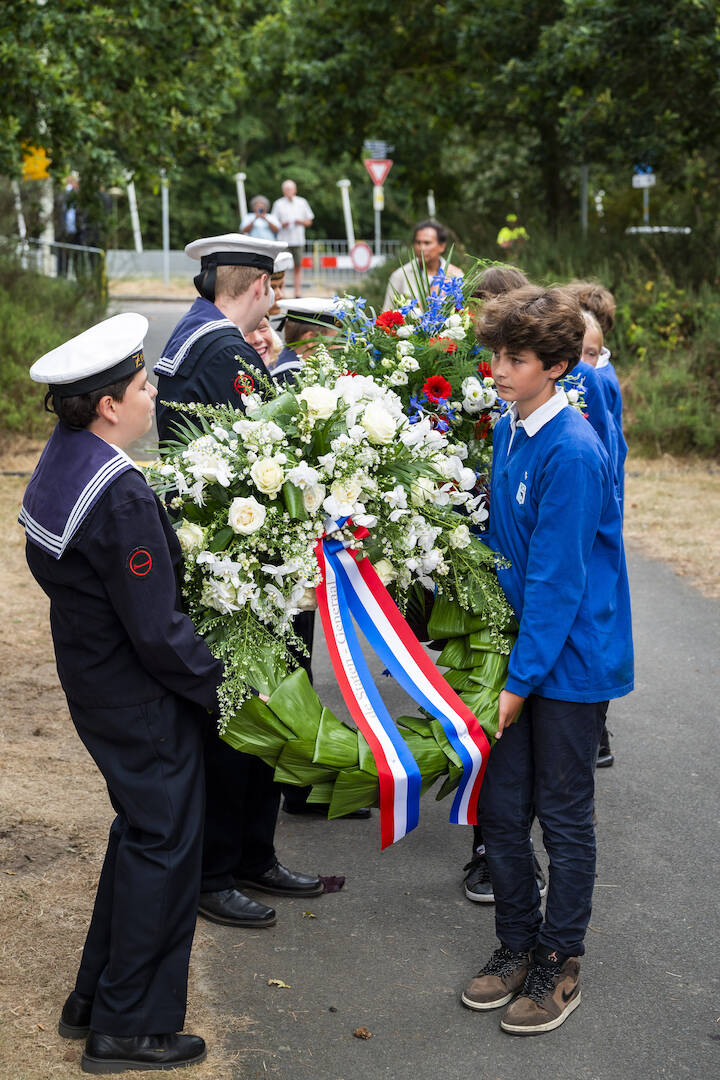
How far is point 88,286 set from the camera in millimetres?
14820

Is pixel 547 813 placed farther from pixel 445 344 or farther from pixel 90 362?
pixel 90 362

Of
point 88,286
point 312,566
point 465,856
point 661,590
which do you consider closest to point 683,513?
point 661,590

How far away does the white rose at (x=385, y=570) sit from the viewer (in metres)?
3.26

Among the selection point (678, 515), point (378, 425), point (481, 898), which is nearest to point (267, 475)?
point (378, 425)

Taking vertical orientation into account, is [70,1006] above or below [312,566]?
below

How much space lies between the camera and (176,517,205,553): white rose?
309 cm

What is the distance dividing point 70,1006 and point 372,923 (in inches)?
43.9

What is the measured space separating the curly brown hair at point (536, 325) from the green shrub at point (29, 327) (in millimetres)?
8276

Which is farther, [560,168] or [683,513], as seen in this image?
[560,168]

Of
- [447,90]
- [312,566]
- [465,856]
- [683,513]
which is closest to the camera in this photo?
[312,566]

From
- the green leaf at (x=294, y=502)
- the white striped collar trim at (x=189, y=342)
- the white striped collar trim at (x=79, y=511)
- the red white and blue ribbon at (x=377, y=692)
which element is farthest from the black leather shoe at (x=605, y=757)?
the white striped collar trim at (x=79, y=511)

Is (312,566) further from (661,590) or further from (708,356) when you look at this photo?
(708,356)

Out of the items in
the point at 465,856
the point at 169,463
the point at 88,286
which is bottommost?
the point at 465,856

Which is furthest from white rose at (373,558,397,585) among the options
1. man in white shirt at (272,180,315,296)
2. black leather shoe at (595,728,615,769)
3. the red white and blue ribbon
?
man in white shirt at (272,180,315,296)
